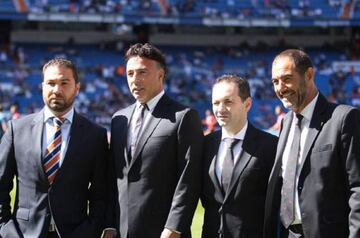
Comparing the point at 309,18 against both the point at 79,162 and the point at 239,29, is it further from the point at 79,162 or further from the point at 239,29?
the point at 79,162

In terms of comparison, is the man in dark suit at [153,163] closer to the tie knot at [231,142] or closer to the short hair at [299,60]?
the tie knot at [231,142]

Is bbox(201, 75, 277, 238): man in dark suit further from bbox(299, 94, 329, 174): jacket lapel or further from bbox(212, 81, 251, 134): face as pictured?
bbox(299, 94, 329, 174): jacket lapel

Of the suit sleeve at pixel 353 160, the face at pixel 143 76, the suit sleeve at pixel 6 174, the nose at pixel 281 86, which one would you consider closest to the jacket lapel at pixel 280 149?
the nose at pixel 281 86

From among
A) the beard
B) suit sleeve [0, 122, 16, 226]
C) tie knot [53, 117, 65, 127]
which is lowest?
suit sleeve [0, 122, 16, 226]

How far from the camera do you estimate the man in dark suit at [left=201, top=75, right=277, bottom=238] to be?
4.48 m

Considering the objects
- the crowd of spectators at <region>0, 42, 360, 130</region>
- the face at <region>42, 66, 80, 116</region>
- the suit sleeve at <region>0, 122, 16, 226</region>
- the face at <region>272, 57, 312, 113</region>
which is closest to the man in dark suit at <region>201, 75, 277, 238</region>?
the face at <region>272, 57, 312, 113</region>

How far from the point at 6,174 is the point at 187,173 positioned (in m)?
1.31

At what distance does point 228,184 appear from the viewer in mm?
4492

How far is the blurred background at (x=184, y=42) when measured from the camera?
1176 inches

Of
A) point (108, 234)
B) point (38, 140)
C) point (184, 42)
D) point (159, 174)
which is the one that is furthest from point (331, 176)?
point (184, 42)

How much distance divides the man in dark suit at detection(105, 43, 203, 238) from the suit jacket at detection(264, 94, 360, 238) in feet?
2.68

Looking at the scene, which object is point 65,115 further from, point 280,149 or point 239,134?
point 280,149

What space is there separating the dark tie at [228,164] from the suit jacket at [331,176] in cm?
56

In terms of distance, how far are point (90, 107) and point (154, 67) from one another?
2386 centimetres
